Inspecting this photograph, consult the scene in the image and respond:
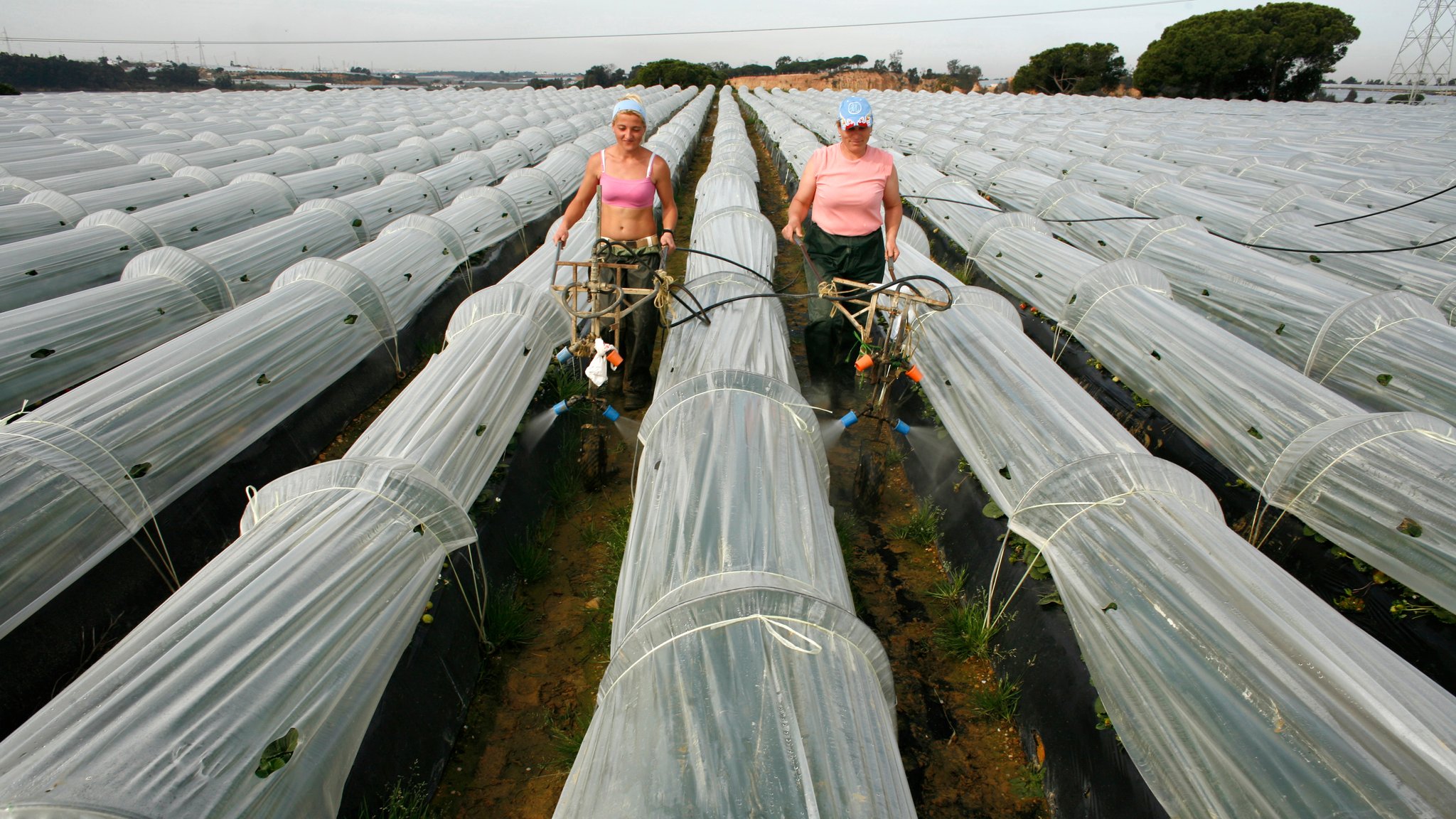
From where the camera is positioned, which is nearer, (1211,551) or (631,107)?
(1211,551)

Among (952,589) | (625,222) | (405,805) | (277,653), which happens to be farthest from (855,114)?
(405,805)

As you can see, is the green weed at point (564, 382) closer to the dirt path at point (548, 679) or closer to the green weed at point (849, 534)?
the dirt path at point (548, 679)

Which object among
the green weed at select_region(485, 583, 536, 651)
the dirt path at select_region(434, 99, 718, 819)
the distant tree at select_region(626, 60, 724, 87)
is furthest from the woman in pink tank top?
the distant tree at select_region(626, 60, 724, 87)

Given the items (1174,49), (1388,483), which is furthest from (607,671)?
(1174,49)

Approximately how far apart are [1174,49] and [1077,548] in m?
48.1

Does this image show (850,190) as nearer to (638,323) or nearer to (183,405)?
(638,323)

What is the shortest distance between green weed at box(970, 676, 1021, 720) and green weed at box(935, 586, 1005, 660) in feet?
0.79

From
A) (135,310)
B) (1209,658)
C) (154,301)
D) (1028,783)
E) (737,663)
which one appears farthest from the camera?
(154,301)

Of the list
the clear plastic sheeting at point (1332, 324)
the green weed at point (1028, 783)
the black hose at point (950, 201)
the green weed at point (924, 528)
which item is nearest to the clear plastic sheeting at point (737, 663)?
the green weed at point (1028, 783)

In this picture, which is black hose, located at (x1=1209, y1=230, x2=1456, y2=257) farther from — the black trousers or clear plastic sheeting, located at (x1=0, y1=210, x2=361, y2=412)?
clear plastic sheeting, located at (x1=0, y1=210, x2=361, y2=412)

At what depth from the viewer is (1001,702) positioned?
311cm

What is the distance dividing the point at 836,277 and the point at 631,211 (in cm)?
149

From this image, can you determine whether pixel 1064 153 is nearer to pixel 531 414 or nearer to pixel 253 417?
pixel 531 414

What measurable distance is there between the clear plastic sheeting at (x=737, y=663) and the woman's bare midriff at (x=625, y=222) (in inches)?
89.2
